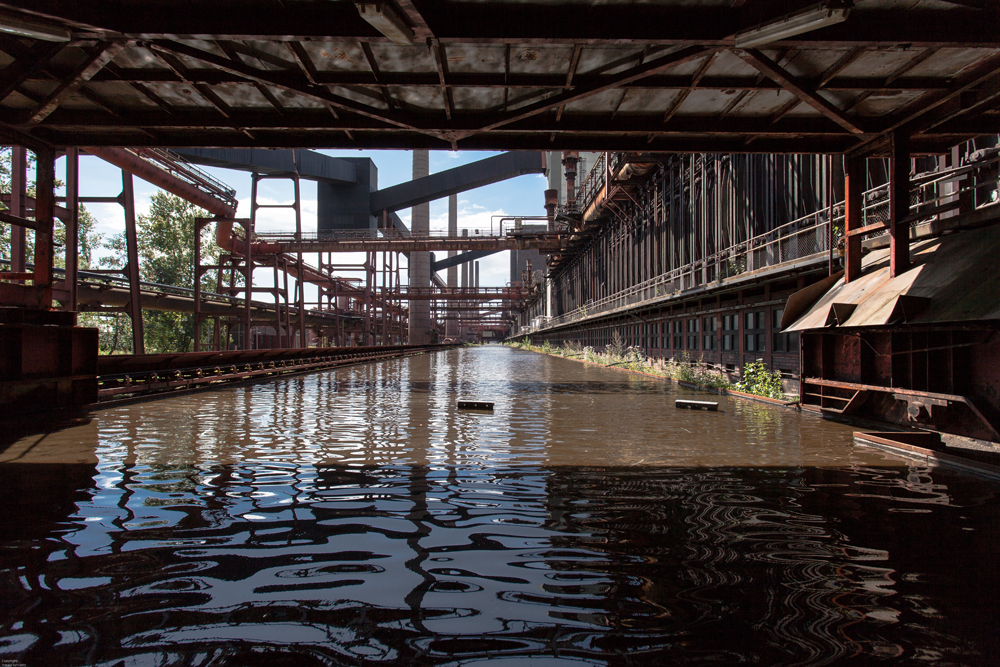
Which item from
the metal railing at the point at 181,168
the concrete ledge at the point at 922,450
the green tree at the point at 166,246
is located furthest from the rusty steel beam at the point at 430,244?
the concrete ledge at the point at 922,450

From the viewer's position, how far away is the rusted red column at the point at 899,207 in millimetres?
8531

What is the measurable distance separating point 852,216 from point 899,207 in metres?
1.21

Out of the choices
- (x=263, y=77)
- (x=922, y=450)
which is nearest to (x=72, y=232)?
(x=263, y=77)

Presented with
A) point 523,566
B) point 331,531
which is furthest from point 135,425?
point 523,566

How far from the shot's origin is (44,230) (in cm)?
982

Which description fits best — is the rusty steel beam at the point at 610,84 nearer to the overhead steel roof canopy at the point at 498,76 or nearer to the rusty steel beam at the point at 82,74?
the overhead steel roof canopy at the point at 498,76

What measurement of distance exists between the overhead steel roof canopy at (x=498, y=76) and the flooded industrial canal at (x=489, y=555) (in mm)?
5058

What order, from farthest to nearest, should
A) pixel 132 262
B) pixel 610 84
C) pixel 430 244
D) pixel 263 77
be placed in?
pixel 430 244 < pixel 132 262 < pixel 610 84 < pixel 263 77

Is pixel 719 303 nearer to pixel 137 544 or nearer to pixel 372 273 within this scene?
pixel 137 544

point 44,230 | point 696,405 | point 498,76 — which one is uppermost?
point 498,76

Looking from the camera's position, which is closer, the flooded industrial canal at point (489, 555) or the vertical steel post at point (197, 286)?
the flooded industrial canal at point (489, 555)

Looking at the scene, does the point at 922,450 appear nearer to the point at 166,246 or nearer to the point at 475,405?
the point at 475,405

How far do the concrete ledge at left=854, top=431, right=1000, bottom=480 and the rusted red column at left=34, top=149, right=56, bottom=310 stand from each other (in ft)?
43.7

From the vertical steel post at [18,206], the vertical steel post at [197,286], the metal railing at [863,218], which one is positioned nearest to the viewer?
the metal railing at [863,218]
